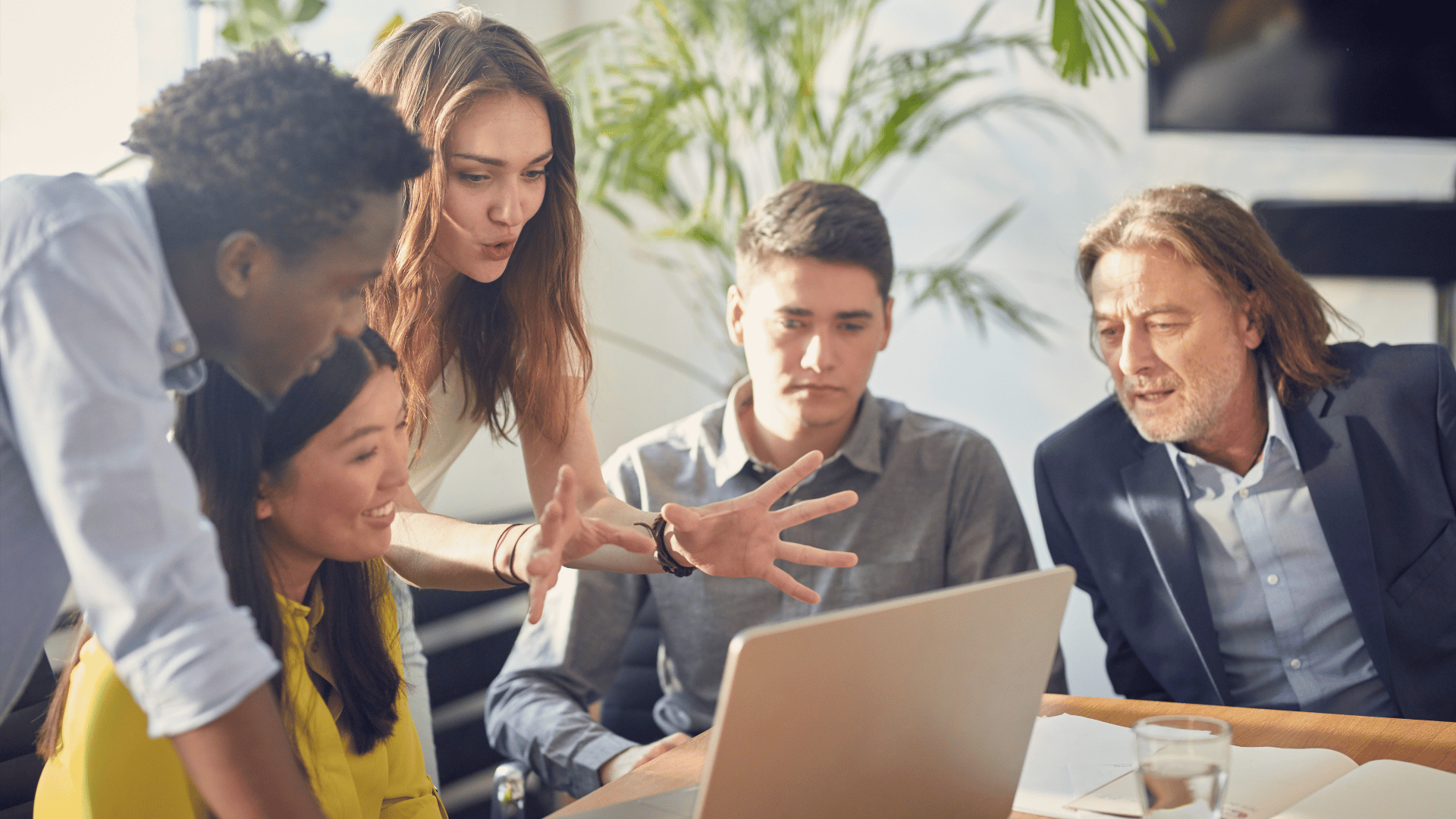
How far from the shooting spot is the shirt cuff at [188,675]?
0.59 m

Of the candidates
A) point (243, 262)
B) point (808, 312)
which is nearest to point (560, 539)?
point (243, 262)

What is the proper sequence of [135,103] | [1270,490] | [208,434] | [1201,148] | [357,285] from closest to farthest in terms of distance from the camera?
[357,285]
[208,434]
[1270,490]
[135,103]
[1201,148]

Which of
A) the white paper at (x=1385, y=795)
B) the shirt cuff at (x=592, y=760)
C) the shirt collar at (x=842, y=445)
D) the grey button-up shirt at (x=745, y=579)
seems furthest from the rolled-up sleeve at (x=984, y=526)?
the white paper at (x=1385, y=795)

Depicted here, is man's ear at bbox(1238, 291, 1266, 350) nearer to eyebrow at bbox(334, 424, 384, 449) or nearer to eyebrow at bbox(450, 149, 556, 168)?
eyebrow at bbox(450, 149, 556, 168)

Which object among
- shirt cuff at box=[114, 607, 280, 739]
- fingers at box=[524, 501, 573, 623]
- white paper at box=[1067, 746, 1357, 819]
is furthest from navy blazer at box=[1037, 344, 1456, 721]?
shirt cuff at box=[114, 607, 280, 739]

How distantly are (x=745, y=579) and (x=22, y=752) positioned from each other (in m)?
0.93

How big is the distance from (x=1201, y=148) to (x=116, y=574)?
2.89m

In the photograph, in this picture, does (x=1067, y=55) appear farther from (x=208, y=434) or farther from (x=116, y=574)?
(x=116, y=574)

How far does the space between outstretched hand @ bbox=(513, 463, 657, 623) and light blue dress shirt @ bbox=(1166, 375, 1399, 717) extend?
0.95 m

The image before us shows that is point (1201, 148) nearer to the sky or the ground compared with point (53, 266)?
nearer to the sky

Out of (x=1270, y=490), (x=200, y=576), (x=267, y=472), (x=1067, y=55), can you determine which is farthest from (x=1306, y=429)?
(x=200, y=576)

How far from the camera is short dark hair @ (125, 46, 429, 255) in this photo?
0.66 m

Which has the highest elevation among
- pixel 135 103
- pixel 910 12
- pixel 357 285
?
pixel 910 12

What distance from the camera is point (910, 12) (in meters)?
3.08
